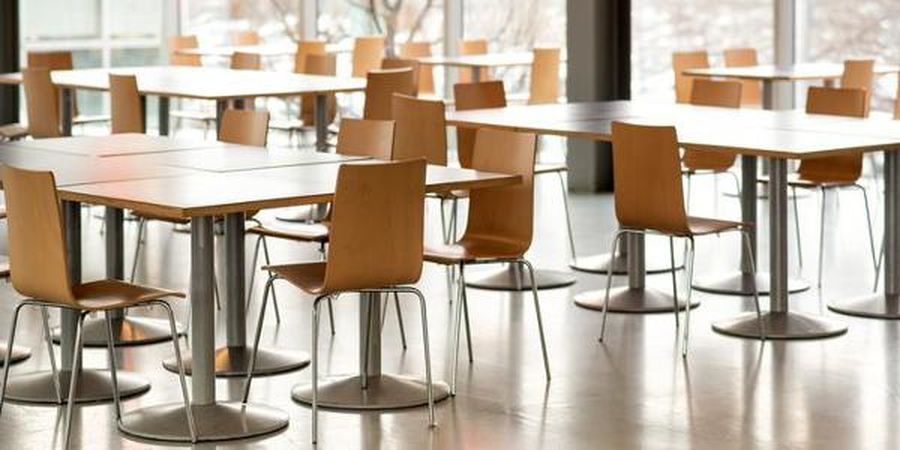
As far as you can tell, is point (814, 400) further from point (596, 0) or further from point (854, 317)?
point (596, 0)

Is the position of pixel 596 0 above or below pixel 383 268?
above

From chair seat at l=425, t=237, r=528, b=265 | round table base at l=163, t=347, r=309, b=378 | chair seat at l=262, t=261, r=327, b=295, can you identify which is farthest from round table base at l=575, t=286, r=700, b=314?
chair seat at l=262, t=261, r=327, b=295

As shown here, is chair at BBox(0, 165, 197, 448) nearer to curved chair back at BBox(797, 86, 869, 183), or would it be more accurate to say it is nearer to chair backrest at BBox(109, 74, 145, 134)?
curved chair back at BBox(797, 86, 869, 183)

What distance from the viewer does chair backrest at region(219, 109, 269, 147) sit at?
7.36m

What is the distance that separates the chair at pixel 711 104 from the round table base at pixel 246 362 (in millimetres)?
2933

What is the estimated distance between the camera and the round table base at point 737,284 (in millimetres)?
8027

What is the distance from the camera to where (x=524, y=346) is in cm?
690

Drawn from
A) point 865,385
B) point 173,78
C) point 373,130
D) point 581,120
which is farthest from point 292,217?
point 865,385

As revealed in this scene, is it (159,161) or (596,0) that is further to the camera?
(596,0)

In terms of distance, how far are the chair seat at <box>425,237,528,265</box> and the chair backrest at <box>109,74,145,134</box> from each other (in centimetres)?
329

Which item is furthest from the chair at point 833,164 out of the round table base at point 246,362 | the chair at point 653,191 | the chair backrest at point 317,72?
the chair backrest at point 317,72

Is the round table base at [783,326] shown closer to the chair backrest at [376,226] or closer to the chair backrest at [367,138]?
the chair backrest at [367,138]

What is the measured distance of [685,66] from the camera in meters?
11.3

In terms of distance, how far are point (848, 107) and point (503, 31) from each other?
17.4 ft
